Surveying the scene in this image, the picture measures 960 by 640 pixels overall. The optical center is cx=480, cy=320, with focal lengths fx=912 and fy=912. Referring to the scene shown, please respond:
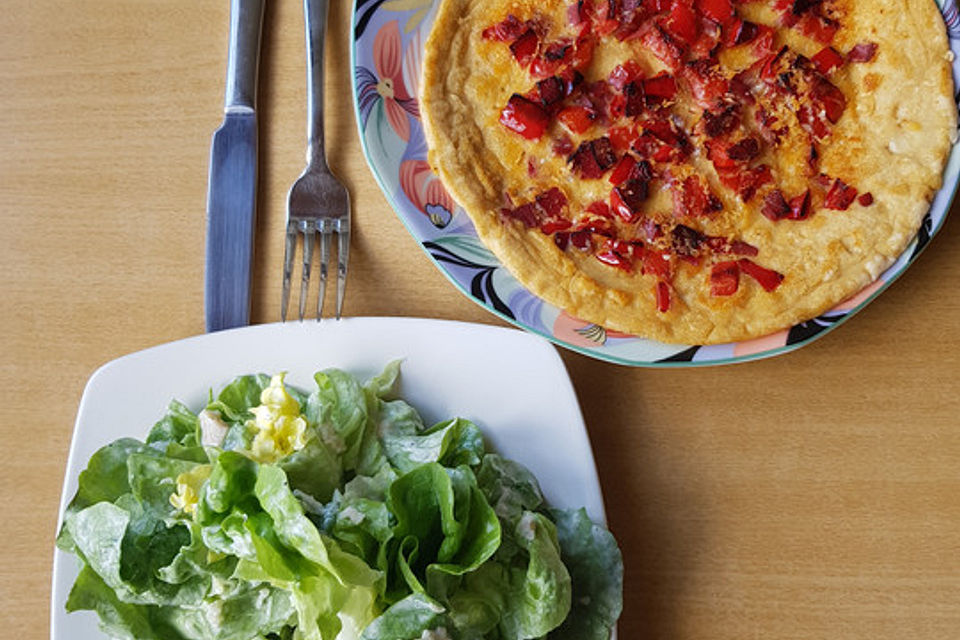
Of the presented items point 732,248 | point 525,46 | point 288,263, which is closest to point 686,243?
point 732,248

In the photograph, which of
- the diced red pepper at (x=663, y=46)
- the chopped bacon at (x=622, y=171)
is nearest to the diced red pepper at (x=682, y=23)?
the diced red pepper at (x=663, y=46)

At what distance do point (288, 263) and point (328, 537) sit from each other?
0.53 meters

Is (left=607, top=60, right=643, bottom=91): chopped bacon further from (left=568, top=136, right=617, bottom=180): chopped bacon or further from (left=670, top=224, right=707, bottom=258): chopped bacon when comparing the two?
(left=670, top=224, right=707, bottom=258): chopped bacon

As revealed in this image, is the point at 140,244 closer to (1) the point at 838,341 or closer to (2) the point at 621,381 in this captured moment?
(2) the point at 621,381

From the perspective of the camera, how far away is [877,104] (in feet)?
4.89

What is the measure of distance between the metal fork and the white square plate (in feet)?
0.23

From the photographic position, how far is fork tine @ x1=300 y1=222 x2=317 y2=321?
1468 mm

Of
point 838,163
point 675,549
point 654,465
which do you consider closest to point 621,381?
point 654,465

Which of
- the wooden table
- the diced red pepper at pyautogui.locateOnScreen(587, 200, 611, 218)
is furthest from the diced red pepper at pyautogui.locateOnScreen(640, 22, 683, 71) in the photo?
the wooden table

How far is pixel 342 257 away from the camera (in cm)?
149

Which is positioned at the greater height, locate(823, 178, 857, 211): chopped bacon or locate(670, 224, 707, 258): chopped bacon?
locate(823, 178, 857, 211): chopped bacon

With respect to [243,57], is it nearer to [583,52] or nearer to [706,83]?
[583,52]

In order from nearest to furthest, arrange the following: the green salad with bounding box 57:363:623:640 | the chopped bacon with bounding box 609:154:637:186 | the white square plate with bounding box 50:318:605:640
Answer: the green salad with bounding box 57:363:623:640, the white square plate with bounding box 50:318:605:640, the chopped bacon with bounding box 609:154:637:186

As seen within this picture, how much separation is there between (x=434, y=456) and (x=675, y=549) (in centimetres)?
43
